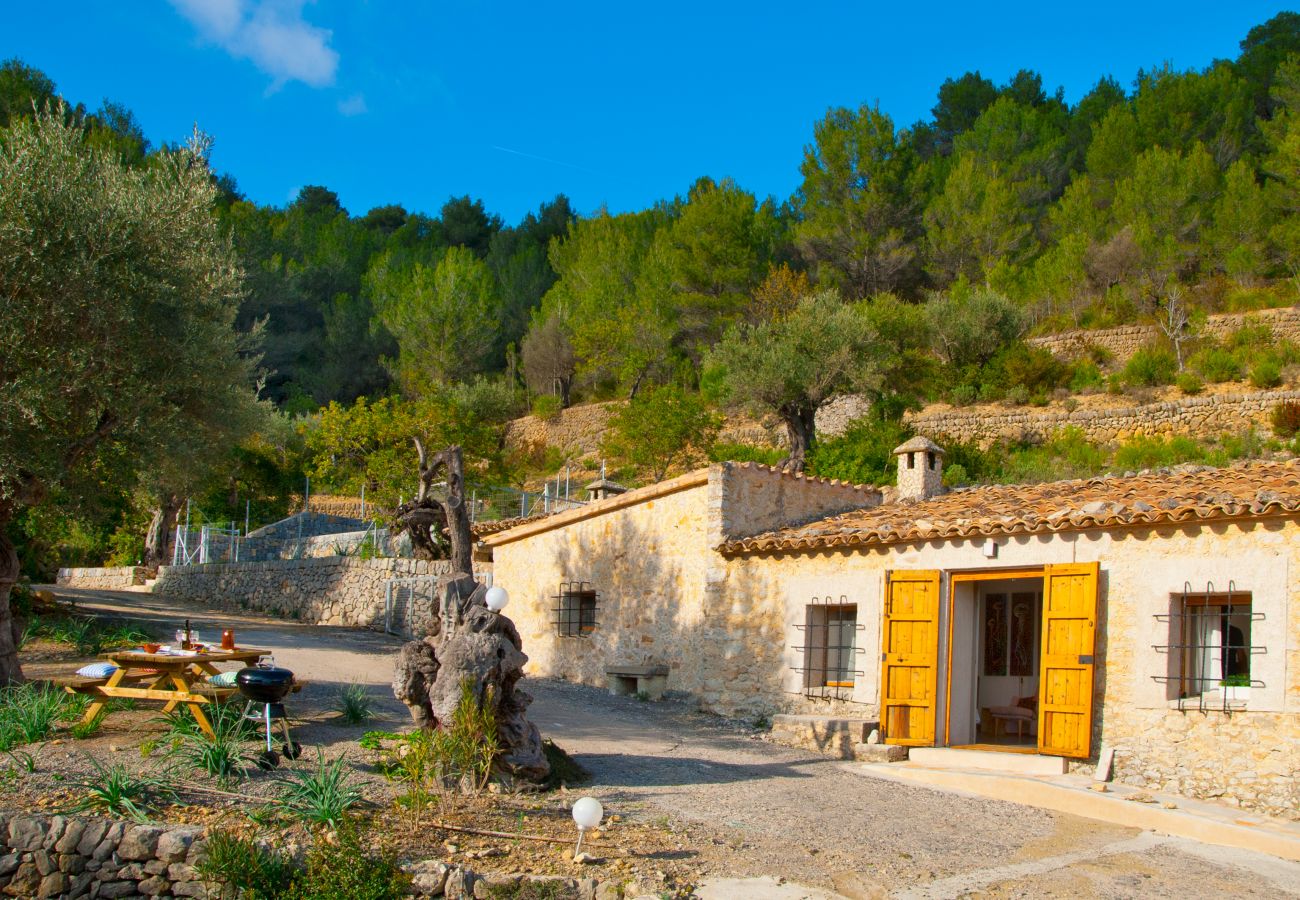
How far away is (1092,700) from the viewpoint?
9750 millimetres

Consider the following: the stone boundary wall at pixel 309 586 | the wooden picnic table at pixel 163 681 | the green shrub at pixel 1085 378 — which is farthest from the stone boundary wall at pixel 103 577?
the green shrub at pixel 1085 378

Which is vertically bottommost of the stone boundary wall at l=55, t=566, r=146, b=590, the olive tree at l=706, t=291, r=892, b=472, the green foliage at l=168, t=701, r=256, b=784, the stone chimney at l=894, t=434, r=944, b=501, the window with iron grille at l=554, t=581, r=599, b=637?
the green foliage at l=168, t=701, r=256, b=784

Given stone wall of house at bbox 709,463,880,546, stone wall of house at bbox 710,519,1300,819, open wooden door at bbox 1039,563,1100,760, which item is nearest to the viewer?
stone wall of house at bbox 710,519,1300,819

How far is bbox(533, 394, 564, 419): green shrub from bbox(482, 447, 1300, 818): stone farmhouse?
21426 mm

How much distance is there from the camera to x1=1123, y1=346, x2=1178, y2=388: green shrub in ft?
87.5

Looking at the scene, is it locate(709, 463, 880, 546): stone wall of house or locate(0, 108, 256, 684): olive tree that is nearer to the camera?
locate(0, 108, 256, 684): olive tree

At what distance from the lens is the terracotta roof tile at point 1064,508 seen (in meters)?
9.16

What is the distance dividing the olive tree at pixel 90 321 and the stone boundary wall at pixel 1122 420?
18230 millimetres

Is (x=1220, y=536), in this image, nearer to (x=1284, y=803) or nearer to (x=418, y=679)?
(x=1284, y=803)

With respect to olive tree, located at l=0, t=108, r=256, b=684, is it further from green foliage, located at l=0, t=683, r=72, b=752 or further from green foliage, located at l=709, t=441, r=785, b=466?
green foliage, located at l=709, t=441, r=785, b=466

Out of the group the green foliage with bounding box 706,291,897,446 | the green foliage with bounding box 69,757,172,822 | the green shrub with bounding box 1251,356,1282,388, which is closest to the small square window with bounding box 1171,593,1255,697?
the green foliage with bounding box 69,757,172,822

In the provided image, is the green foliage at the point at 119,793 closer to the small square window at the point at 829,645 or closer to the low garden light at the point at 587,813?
the low garden light at the point at 587,813

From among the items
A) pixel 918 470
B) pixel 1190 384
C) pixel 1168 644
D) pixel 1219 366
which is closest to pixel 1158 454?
pixel 1190 384

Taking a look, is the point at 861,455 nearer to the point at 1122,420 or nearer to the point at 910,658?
the point at 1122,420
